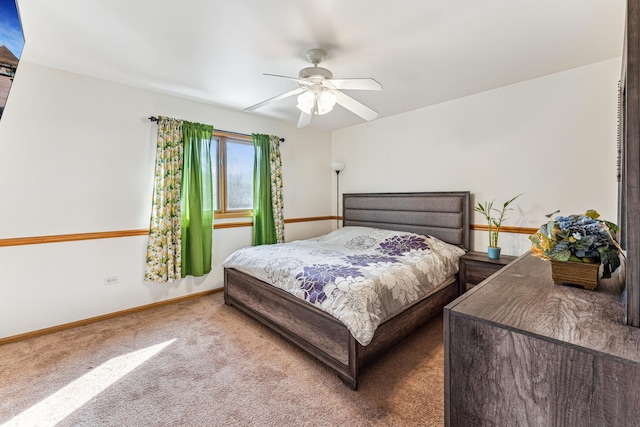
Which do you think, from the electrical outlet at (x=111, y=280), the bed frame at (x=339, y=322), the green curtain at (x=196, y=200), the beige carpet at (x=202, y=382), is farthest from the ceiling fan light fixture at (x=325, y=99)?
the electrical outlet at (x=111, y=280)

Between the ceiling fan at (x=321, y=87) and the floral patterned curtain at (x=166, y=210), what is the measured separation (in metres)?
1.53

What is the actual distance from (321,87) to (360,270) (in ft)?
5.06

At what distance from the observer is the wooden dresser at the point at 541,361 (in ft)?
2.29

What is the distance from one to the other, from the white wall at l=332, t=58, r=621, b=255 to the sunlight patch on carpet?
3.52m

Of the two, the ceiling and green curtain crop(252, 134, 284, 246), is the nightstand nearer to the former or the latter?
the ceiling

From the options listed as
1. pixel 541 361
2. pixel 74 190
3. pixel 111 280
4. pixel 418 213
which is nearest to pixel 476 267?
pixel 418 213

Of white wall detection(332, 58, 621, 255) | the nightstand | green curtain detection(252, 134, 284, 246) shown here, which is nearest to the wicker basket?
the nightstand

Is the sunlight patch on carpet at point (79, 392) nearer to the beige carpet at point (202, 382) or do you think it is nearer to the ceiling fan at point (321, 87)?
the beige carpet at point (202, 382)

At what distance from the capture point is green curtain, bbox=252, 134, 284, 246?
3939 millimetres

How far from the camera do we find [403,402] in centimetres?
174

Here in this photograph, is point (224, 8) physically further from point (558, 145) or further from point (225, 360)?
point (558, 145)

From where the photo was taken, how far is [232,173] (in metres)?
3.86

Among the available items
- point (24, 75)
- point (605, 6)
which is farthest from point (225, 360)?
point (605, 6)

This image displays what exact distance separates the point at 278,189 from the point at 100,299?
2422 mm
